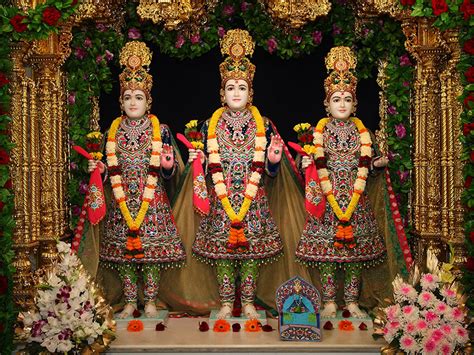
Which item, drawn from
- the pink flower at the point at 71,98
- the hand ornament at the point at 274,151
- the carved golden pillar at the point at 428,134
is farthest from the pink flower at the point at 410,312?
the pink flower at the point at 71,98

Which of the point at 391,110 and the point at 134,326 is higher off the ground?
the point at 391,110

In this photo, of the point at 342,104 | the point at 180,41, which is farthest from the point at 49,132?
the point at 342,104

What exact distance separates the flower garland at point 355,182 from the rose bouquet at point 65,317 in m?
1.89

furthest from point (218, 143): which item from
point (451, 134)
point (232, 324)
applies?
point (451, 134)

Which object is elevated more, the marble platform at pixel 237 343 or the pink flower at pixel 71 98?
the pink flower at pixel 71 98

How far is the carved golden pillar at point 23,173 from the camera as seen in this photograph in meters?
5.35

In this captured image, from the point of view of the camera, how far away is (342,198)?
5719 mm

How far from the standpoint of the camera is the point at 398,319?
15.6ft

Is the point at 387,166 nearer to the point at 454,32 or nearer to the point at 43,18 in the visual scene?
the point at 454,32

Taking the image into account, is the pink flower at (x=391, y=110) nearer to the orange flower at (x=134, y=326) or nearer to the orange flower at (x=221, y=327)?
the orange flower at (x=221, y=327)

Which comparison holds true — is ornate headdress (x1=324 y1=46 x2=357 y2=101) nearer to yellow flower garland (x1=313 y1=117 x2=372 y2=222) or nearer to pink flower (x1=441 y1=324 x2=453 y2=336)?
yellow flower garland (x1=313 y1=117 x2=372 y2=222)

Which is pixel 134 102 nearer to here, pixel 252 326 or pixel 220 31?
pixel 220 31

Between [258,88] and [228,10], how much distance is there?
74 cm

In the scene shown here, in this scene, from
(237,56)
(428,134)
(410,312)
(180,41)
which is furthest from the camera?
(180,41)
